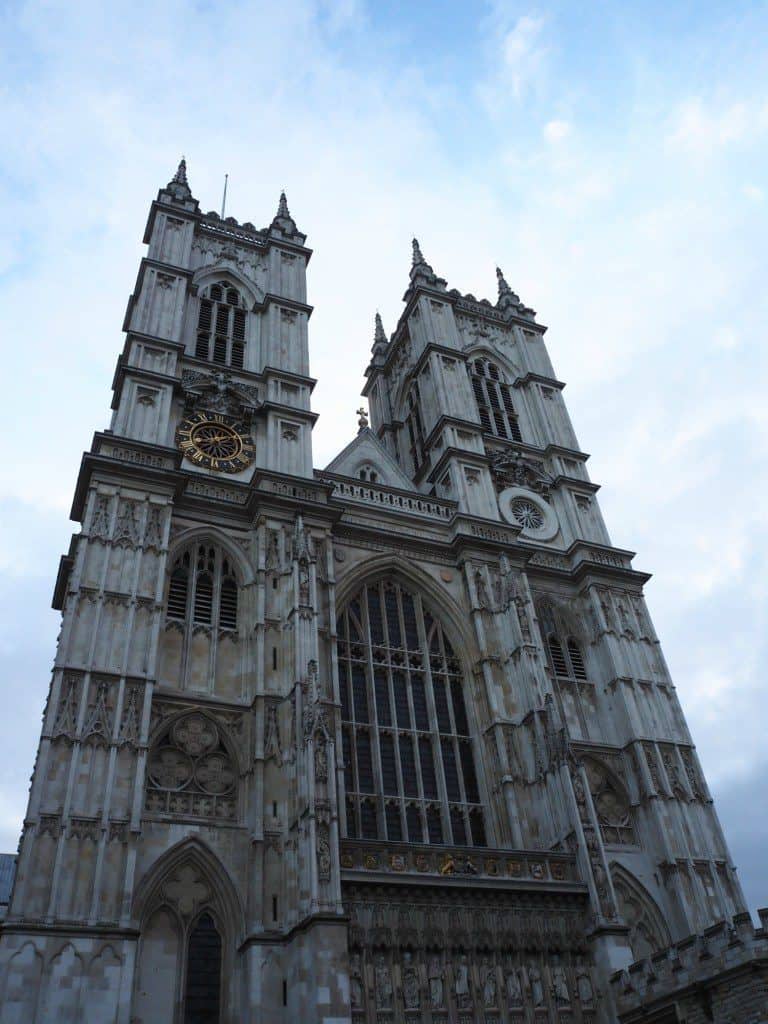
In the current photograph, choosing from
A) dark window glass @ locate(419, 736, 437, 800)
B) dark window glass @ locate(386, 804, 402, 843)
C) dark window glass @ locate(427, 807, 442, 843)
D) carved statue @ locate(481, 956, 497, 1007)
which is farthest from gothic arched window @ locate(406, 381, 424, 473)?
carved statue @ locate(481, 956, 497, 1007)

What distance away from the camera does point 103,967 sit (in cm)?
1695

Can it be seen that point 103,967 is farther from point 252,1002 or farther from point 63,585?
point 63,585

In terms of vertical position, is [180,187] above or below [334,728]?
above

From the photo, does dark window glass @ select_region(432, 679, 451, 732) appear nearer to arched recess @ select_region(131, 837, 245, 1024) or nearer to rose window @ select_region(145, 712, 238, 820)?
rose window @ select_region(145, 712, 238, 820)

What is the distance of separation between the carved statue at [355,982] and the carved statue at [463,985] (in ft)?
6.89

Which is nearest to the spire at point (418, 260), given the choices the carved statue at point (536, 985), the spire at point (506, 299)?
the spire at point (506, 299)

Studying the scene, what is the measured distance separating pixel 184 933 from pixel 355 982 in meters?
3.84

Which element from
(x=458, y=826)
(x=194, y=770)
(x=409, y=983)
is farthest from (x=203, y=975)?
(x=458, y=826)

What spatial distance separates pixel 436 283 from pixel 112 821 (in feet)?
93.4

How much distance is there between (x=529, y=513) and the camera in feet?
108

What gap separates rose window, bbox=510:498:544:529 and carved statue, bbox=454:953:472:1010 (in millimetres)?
16560

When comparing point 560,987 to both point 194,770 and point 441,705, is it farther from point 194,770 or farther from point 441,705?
point 194,770

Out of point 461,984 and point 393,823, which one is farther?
point 393,823

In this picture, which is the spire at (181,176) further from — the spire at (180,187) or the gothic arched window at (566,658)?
the gothic arched window at (566,658)
